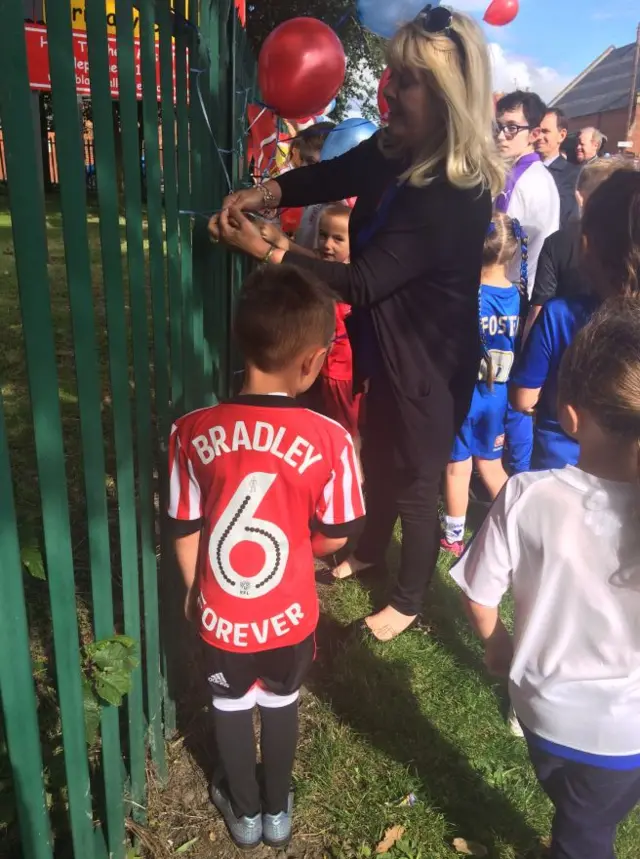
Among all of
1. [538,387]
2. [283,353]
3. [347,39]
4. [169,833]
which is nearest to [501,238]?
[538,387]

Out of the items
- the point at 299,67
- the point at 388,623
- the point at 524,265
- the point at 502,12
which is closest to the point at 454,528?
the point at 388,623

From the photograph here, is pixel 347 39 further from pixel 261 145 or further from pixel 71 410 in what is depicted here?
pixel 71 410

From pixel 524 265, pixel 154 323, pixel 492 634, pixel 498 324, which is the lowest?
pixel 492 634

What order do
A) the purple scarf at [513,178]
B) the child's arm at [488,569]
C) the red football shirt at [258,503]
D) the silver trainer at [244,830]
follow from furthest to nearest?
the purple scarf at [513,178], the silver trainer at [244,830], the red football shirt at [258,503], the child's arm at [488,569]

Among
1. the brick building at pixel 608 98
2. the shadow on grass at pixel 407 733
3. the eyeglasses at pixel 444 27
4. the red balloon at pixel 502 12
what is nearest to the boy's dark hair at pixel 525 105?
the red balloon at pixel 502 12

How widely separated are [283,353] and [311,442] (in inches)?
8.5

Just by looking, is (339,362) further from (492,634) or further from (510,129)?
(510,129)

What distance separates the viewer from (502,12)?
237 inches

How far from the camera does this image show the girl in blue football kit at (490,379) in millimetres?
3338

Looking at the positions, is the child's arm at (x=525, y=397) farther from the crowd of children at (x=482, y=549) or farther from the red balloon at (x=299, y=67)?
the red balloon at (x=299, y=67)

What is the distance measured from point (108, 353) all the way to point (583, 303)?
1.52 m

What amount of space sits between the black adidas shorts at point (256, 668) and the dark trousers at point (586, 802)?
598mm

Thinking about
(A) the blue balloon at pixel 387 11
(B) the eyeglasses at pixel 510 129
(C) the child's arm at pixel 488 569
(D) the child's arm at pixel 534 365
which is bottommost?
(C) the child's arm at pixel 488 569

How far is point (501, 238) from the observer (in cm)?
331
